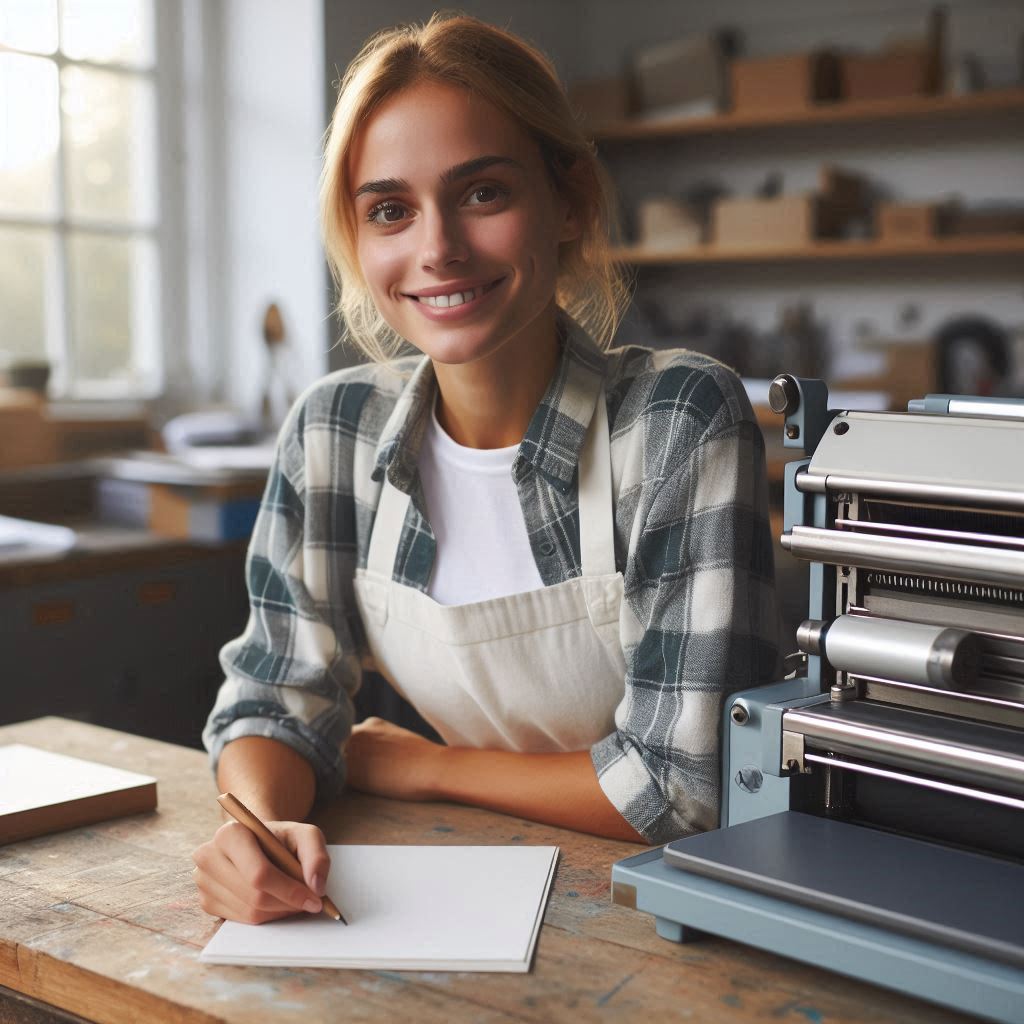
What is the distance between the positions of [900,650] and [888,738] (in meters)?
0.06

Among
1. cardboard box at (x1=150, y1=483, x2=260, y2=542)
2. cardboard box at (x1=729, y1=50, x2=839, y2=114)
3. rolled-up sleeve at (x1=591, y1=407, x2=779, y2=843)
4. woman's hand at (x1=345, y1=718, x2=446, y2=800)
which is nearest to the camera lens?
rolled-up sleeve at (x1=591, y1=407, x2=779, y2=843)

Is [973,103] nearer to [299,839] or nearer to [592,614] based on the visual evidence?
[592,614]

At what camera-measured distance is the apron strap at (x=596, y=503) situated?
1.36 metres

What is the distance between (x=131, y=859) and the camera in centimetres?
118

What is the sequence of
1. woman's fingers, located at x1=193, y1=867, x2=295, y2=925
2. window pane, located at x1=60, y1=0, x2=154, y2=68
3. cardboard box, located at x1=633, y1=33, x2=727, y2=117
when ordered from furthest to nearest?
cardboard box, located at x1=633, y1=33, x2=727, y2=117 < window pane, located at x1=60, y1=0, x2=154, y2=68 < woman's fingers, located at x1=193, y1=867, x2=295, y2=925

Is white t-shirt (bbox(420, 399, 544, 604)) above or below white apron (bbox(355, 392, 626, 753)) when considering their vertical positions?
above

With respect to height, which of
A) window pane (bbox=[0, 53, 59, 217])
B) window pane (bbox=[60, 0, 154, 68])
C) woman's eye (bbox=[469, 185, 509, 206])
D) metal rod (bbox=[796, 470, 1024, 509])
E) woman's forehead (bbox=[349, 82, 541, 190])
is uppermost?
window pane (bbox=[60, 0, 154, 68])

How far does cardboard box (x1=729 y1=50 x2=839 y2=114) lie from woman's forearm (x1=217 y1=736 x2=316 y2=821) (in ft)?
10.3

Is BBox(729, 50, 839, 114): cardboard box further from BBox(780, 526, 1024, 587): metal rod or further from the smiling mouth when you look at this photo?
BBox(780, 526, 1024, 587): metal rod

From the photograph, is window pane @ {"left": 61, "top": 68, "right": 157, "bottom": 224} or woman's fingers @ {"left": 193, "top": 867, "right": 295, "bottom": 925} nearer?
woman's fingers @ {"left": 193, "top": 867, "right": 295, "bottom": 925}

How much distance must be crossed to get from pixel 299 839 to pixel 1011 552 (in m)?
0.58

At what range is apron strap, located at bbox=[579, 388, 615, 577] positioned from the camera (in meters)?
1.36

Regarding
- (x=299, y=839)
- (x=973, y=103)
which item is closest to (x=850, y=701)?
(x=299, y=839)

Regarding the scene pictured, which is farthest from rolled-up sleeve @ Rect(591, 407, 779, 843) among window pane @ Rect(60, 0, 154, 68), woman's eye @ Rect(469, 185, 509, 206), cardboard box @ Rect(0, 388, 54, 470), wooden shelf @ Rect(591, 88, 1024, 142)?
window pane @ Rect(60, 0, 154, 68)
